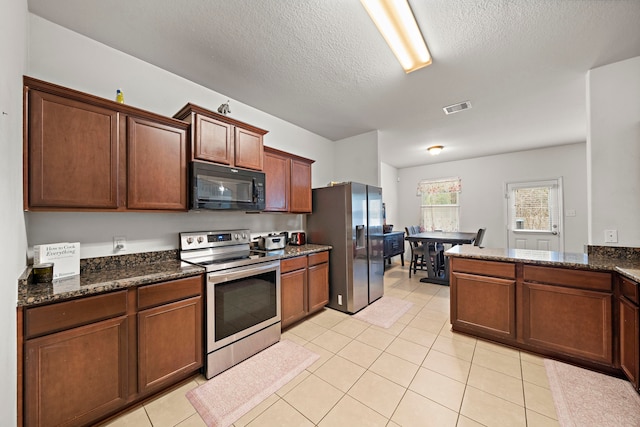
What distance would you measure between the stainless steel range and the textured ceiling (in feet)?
5.41

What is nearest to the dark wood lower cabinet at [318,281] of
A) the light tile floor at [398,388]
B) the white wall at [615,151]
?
the light tile floor at [398,388]

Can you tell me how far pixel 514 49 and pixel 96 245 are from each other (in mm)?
3783

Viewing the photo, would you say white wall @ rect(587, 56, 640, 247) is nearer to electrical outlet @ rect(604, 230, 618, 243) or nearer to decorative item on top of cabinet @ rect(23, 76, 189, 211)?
electrical outlet @ rect(604, 230, 618, 243)

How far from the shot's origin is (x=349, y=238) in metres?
3.09

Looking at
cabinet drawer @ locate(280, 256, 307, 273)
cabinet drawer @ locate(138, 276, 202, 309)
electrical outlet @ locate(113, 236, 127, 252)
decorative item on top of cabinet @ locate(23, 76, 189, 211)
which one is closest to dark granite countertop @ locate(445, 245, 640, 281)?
cabinet drawer @ locate(280, 256, 307, 273)

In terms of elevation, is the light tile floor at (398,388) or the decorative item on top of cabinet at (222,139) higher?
the decorative item on top of cabinet at (222,139)

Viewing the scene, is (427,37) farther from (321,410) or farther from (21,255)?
(21,255)

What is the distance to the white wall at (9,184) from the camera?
97 centimetres

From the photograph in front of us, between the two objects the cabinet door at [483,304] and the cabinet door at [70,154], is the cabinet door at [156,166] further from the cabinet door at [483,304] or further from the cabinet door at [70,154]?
the cabinet door at [483,304]

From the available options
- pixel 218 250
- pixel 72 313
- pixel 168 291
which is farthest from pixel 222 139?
pixel 72 313

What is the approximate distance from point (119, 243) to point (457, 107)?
13.1 feet

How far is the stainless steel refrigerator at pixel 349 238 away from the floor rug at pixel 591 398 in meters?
1.88

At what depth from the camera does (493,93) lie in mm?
2783

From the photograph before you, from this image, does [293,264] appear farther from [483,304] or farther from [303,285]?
[483,304]
